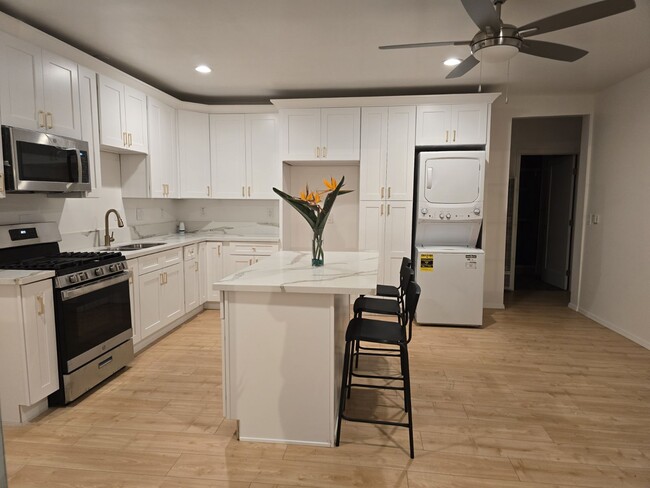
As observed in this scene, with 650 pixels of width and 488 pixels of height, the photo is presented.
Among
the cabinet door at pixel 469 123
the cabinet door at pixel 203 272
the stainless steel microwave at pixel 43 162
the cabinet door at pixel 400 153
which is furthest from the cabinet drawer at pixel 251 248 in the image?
the cabinet door at pixel 469 123

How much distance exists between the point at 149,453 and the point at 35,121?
7.66ft

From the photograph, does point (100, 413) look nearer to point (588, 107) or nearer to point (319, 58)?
point (319, 58)

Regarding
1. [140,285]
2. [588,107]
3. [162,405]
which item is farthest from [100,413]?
[588,107]

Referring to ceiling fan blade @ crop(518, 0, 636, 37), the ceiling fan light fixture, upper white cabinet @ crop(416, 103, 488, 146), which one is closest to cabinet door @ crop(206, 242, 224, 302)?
upper white cabinet @ crop(416, 103, 488, 146)

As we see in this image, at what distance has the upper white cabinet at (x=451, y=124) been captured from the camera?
14.6ft

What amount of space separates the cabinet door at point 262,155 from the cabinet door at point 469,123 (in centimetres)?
208

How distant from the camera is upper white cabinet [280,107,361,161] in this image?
464cm

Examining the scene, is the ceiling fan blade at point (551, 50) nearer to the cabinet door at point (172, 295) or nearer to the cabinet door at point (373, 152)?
the cabinet door at point (373, 152)

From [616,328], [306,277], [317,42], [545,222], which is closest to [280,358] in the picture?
[306,277]

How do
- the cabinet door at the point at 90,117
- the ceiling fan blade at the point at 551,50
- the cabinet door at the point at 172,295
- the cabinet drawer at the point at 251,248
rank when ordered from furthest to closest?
1. the cabinet drawer at the point at 251,248
2. the cabinet door at the point at 172,295
3. the cabinet door at the point at 90,117
4. the ceiling fan blade at the point at 551,50

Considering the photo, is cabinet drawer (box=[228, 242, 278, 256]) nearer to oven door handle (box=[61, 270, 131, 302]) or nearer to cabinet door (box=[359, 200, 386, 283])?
cabinet door (box=[359, 200, 386, 283])

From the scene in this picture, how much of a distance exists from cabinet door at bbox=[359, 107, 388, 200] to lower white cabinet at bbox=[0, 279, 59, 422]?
10.6 feet

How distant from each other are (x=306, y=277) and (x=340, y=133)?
2.78 meters

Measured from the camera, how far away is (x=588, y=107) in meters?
4.79
